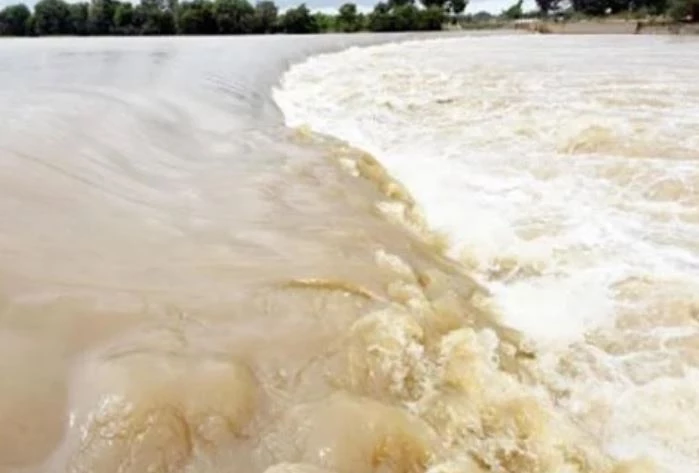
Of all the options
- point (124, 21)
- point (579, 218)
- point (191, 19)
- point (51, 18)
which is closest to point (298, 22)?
point (191, 19)

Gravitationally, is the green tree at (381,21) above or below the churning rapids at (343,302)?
below

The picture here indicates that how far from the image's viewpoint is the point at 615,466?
7.06ft

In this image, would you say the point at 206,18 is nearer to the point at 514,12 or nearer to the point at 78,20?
the point at 78,20

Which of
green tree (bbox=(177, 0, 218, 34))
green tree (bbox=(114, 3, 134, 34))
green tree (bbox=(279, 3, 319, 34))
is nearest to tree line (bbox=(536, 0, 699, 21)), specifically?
green tree (bbox=(279, 3, 319, 34))

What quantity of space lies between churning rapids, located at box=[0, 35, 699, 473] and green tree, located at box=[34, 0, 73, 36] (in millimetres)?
56138

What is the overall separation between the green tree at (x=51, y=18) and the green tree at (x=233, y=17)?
40.9ft

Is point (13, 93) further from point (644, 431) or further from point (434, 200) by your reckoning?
point (644, 431)

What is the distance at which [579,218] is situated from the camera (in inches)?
177

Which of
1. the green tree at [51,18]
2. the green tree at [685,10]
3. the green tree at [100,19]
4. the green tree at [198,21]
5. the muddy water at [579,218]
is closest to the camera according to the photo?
the muddy water at [579,218]

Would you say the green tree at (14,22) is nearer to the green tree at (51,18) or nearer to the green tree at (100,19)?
the green tree at (51,18)

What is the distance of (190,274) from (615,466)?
5.96 feet

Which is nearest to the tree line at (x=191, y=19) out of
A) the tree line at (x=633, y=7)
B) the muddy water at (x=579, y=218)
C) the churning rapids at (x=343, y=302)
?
the tree line at (x=633, y=7)

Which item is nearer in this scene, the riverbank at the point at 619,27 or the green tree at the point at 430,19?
the riverbank at the point at 619,27

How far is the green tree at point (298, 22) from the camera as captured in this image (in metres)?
57.7
